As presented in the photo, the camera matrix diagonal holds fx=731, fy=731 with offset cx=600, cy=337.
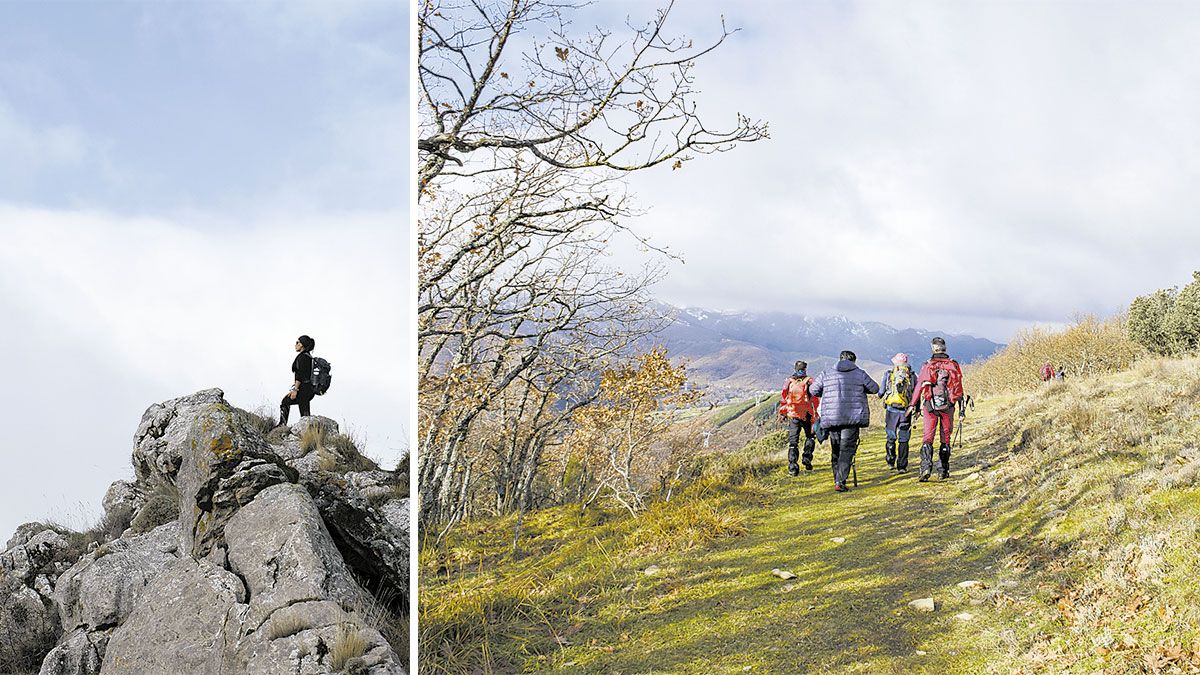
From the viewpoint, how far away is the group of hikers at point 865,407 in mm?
4352

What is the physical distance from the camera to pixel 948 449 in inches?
164

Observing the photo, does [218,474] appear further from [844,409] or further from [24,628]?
[24,628]

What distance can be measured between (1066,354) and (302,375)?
6.12m

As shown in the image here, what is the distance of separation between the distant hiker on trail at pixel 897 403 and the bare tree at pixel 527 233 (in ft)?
5.40

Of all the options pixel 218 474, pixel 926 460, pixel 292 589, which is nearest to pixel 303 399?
pixel 218 474

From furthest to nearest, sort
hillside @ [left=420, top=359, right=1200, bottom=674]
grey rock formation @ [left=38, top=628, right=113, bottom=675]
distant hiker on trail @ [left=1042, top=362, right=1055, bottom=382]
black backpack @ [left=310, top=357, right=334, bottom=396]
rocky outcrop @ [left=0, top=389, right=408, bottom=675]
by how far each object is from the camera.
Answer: grey rock formation @ [left=38, top=628, right=113, bottom=675], black backpack @ [left=310, top=357, right=334, bottom=396], distant hiker on trail @ [left=1042, top=362, right=1055, bottom=382], rocky outcrop @ [left=0, top=389, right=408, bottom=675], hillside @ [left=420, top=359, right=1200, bottom=674]

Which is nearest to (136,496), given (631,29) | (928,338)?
(631,29)

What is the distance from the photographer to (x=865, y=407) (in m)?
4.49

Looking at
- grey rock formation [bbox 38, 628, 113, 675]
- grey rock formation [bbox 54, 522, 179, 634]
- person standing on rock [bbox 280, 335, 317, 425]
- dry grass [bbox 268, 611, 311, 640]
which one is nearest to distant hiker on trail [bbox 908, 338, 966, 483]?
dry grass [bbox 268, 611, 311, 640]

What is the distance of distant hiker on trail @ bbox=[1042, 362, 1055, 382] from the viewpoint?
415 cm

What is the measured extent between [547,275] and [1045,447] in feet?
9.54

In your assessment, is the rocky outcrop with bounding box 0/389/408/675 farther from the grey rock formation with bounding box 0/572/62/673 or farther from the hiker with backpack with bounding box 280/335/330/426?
the grey rock formation with bounding box 0/572/62/673

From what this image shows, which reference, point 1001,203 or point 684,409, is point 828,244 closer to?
point 1001,203

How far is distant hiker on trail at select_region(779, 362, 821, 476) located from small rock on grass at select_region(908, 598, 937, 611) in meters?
1.52
